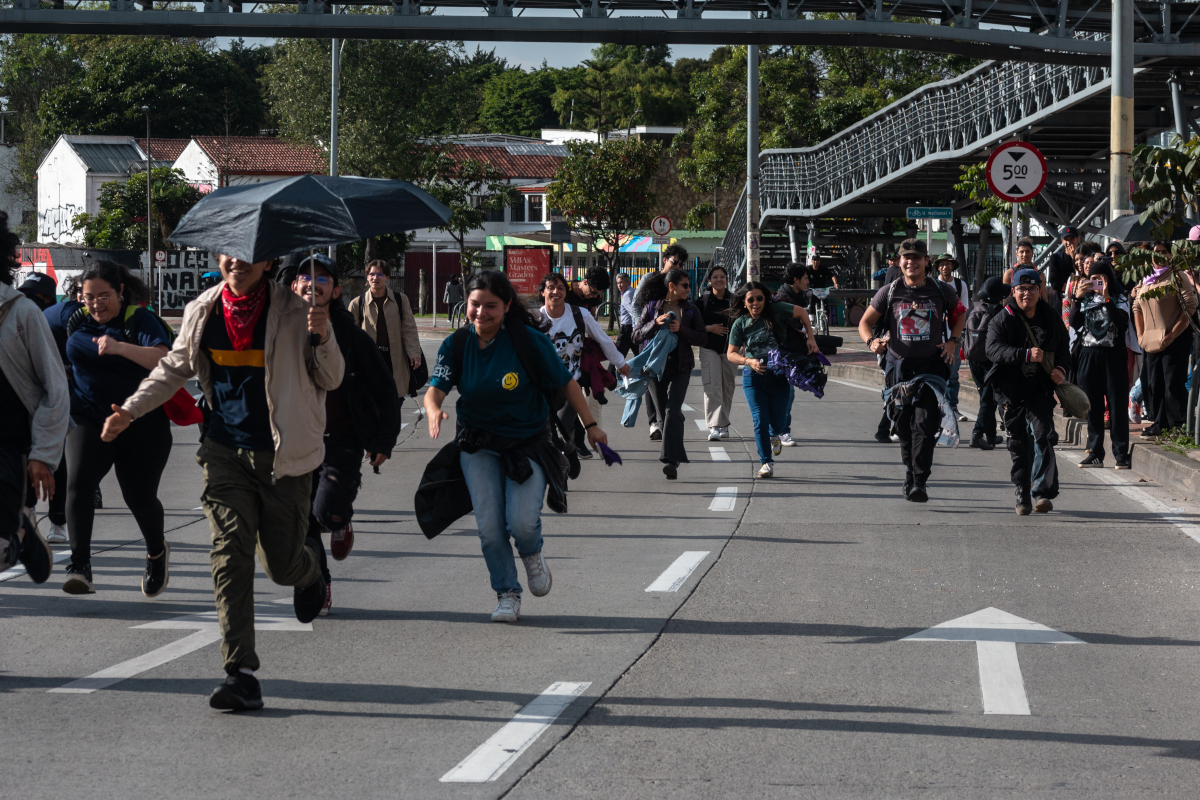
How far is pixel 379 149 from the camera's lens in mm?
60312

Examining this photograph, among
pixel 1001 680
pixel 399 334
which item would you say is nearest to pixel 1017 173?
pixel 399 334

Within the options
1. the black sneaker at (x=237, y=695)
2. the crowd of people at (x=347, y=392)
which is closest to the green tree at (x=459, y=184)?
the crowd of people at (x=347, y=392)

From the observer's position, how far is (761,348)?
12.3 meters

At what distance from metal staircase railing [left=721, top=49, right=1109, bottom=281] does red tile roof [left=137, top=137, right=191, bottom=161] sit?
51.8m

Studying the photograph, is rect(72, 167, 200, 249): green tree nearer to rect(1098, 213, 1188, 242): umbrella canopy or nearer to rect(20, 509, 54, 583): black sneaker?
rect(1098, 213, 1188, 242): umbrella canopy

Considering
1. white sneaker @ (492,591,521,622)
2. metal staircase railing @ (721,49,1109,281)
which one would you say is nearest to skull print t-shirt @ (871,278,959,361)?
white sneaker @ (492,591,521,622)

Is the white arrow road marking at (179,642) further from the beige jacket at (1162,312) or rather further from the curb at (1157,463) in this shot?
the beige jacket at (1162,312)

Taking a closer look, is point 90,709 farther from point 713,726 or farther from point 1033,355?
point 1033,355

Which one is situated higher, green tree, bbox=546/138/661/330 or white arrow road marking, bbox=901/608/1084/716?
green tree, bbox=546/138/661/330

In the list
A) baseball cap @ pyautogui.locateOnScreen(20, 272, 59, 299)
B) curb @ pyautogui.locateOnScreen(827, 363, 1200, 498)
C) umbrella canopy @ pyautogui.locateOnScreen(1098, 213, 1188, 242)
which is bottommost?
curb @ pyautogui.locateOnScreen(827, 363, 1200, 498)

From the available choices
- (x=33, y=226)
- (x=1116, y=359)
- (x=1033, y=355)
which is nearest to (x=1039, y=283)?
(x=1033, y=355)

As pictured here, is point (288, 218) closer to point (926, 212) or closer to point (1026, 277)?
point (1026, 277)

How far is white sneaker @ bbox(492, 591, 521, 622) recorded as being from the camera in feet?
22.2

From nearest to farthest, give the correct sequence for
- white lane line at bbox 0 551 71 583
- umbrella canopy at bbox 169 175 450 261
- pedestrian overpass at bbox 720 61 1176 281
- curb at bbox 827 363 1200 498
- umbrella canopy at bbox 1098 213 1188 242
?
umbrella canopy at bbox 169 175 450 261 → white lane line at bbox 0 551 71 583 → curb at bbox 827 363 1200 498 → umbrella canopy at bbox 1098 213 1188 242 → pedestrian overpass at bbox 720 61 1176 281
